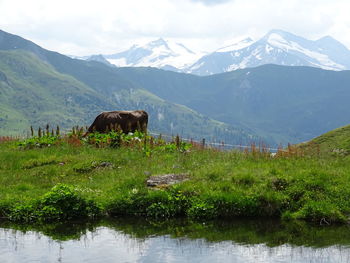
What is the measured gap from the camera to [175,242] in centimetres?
1506

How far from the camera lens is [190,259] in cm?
1320

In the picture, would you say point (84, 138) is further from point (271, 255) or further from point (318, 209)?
point (271, 255)

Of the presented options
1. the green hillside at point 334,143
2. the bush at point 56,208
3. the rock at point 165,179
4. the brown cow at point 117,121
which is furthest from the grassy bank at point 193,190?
the green hillside at point 334,143

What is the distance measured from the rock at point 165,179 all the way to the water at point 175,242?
8.18 feet

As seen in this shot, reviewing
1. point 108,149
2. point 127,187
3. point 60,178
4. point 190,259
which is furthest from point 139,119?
point 190,259

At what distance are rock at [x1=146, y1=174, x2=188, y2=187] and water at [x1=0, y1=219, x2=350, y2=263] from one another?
2.49 meters

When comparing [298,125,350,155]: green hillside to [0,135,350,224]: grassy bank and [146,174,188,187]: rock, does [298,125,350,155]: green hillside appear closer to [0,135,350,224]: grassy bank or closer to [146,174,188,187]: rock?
[0,135,350,224]: grassy bank

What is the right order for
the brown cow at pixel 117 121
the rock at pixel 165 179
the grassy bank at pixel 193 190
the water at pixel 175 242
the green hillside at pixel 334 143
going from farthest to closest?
the green hillside at pixel 334 143, the brown cow at pixel 117 121, the rock at pixel 165 179, the grassy bank at pixel 193 190, the water at pixel 175 242

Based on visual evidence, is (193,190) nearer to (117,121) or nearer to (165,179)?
(165,179)

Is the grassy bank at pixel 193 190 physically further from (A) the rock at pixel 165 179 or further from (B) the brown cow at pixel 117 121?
(B) the brown cow at pixel 117 121

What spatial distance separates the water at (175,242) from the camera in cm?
1348

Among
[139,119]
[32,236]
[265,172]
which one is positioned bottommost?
[32,236]

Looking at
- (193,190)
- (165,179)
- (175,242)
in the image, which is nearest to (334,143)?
(165,179)

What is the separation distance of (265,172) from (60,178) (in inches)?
394
